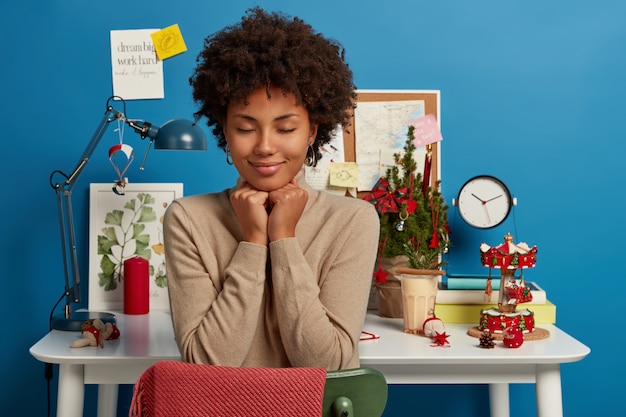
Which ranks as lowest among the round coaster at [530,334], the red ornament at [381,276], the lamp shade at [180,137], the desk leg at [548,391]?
the desk leg at [548,391]

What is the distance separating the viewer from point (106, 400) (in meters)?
2.09

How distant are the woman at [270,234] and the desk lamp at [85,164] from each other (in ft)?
1.59

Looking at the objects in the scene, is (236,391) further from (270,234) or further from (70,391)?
(70,391)

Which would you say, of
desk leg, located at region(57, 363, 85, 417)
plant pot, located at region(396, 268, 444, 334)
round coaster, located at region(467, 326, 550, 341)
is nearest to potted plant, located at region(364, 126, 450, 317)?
plant pot, located at region(396, 268, 444, 334)

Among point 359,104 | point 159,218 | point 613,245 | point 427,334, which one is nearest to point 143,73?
point 159,218

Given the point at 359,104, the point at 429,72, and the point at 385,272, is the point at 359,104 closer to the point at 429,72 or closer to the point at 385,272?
the point at 429,72

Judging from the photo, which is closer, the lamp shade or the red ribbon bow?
the lamp shade

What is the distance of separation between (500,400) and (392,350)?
1.93ft

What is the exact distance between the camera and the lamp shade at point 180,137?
1937 mm

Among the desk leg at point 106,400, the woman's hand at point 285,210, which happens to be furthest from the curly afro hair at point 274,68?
the desk leg at point 106,400

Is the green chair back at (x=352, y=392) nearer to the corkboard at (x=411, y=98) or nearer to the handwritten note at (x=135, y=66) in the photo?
the corkboard at (x=411, y=98)

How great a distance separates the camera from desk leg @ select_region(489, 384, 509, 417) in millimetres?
2154

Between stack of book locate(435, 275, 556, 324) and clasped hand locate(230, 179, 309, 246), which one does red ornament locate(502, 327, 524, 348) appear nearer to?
stack of book locate(435, 275, 556, 324)

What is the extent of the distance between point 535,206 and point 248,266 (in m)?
1.11
